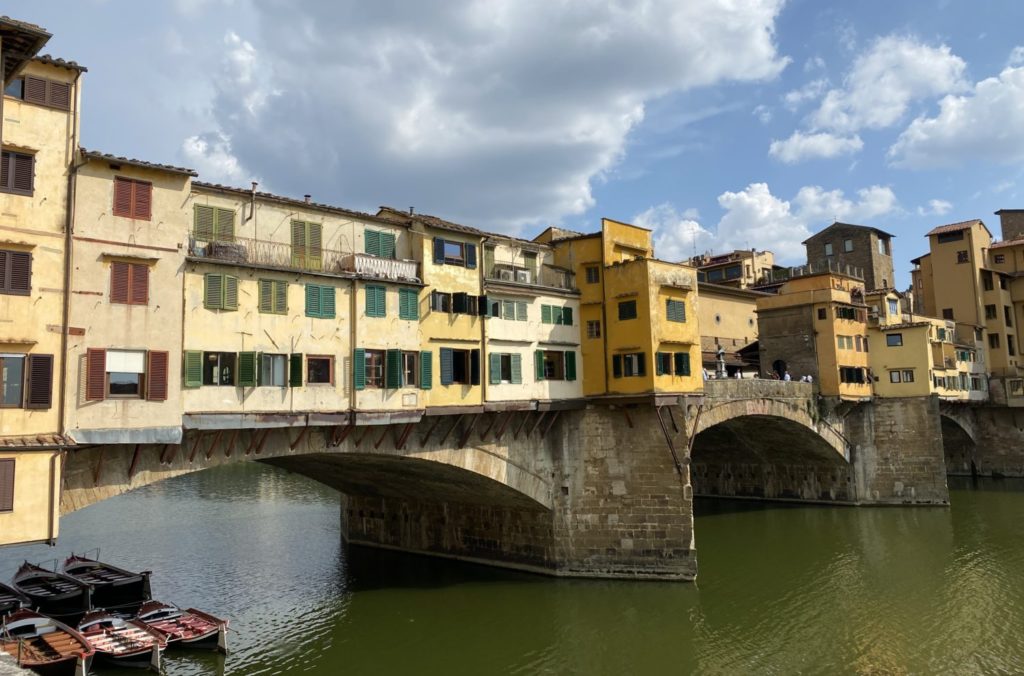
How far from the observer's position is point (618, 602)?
30.5 metres

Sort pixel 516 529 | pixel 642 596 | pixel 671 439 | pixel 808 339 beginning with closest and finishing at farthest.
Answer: pixel 642 596
pixel 671 439
pixel 516 529
pixel 808 339

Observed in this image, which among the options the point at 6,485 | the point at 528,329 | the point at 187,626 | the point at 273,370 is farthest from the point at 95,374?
the point at 528,329

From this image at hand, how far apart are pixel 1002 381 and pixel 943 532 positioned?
30.0 m

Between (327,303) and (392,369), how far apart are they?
11.5ft

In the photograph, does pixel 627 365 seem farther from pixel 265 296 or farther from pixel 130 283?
pixel 130 283

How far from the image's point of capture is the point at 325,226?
89.8 feet

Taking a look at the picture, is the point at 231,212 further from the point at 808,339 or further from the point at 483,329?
the point at 808,339

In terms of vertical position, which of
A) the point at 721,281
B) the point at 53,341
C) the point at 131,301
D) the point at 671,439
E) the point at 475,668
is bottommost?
the point at 475,668

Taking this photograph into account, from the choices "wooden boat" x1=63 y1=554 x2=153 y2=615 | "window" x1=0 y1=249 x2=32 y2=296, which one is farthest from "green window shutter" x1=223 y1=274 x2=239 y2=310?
"wooden boat" x1=63 y1=554 x2=153 y2=615

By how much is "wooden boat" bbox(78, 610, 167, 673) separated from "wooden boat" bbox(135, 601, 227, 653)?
1.42 ft

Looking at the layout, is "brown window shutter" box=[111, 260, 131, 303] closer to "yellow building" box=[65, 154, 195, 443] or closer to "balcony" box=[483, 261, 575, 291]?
"yellow building" box=[65, 154, 195, 443]

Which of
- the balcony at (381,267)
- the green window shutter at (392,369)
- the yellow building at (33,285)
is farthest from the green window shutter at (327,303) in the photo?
the yellow building at (33,285)

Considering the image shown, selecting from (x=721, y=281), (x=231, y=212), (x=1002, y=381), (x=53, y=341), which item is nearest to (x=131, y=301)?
(x=53, y=341)

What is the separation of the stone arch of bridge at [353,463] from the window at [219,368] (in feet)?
6.09
